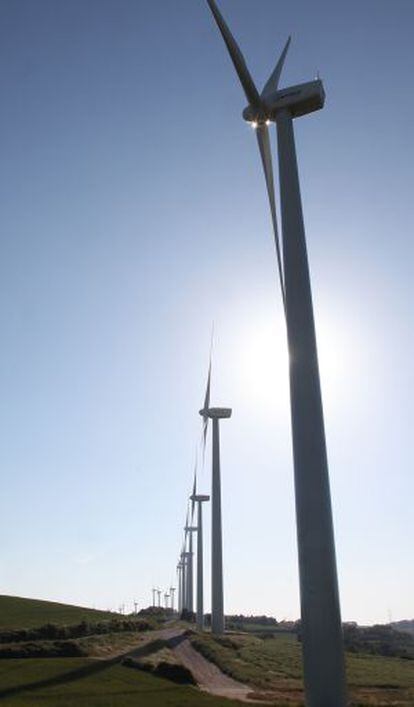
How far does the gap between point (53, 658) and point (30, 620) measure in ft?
138

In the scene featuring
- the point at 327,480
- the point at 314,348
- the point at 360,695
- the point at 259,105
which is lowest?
the point at 360,695

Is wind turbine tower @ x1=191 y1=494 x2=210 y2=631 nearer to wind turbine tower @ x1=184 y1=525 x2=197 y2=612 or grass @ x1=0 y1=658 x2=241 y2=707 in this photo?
wind turbine tower @ x1=184 y1=525 x2=197 y2=612

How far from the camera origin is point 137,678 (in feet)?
168

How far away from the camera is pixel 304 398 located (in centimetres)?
2633

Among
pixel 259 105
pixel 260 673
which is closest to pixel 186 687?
A: pixel 260 673

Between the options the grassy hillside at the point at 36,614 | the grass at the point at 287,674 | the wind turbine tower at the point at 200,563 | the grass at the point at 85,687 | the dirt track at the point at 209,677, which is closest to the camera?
the grass at the point at 85,687

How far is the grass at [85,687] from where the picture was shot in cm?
3962

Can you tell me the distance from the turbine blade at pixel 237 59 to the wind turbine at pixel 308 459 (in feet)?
0.59

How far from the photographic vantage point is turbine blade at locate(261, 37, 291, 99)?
114ft

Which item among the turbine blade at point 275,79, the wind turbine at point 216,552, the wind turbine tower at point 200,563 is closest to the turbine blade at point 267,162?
the turbine blade at point 275,79

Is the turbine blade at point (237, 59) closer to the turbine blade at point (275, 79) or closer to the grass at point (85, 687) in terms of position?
the turbine blade at point (275, 79)

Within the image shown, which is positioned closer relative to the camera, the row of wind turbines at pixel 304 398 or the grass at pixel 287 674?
the row of wind turbines at pixel 304 398

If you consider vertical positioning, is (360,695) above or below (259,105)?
below

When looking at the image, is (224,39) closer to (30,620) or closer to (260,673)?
(260,673)
